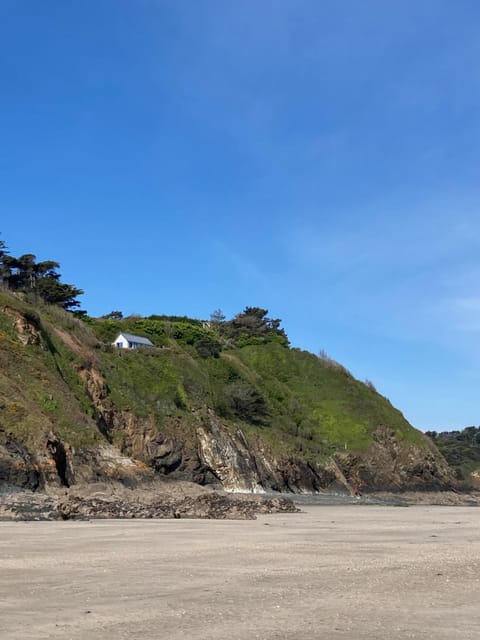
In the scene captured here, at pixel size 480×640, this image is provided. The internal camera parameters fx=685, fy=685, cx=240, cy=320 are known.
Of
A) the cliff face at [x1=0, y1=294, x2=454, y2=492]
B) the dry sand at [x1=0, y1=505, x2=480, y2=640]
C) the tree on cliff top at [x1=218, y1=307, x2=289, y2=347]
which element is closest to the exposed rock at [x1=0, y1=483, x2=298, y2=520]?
the cliff face at [x1=0, y1=294, x2=454, y2=492]

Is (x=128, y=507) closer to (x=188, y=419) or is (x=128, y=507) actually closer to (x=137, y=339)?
(x=188, y=419)

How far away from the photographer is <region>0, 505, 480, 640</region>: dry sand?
7.14m

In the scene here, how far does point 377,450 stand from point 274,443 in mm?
17064

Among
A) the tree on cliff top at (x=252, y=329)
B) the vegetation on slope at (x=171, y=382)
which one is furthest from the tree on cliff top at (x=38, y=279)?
the tree on cliff top at (x=252, y=329)

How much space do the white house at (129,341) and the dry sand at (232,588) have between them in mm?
58906

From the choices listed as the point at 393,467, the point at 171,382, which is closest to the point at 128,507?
the point at 171,382

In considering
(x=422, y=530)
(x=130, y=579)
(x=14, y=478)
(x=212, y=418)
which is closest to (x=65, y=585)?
(x=130, y=579)

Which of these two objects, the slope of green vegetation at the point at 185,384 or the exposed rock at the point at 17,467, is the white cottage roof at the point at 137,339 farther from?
the exposed rock at the point at 17,467

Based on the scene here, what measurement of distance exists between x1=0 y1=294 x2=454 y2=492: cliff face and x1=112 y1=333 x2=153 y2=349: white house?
3580 millimetres

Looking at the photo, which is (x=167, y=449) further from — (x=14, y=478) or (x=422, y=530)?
(x=422, y=530)

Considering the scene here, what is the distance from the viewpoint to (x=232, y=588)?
978 cm

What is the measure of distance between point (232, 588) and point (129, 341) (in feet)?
225

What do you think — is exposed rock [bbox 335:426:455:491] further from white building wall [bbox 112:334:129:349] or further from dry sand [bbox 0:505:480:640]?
dry sand [bbox 0:505:480:640]

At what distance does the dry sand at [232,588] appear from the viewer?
7.14 meters
